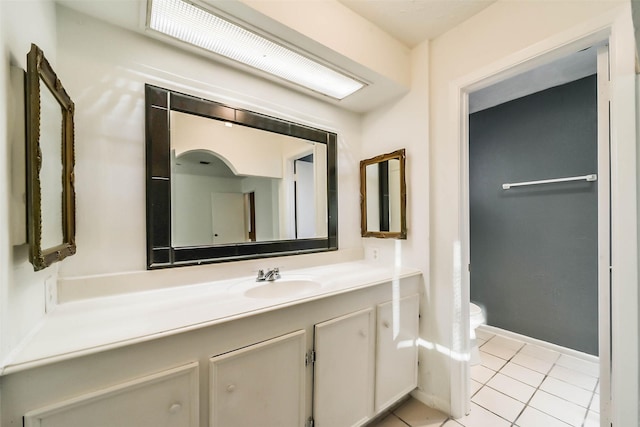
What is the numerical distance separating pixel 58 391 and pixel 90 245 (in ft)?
2.05

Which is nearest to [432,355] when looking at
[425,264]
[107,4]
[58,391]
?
[425,264]

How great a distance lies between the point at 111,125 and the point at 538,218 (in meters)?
3.15

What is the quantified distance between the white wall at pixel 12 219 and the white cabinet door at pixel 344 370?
3.17 ft

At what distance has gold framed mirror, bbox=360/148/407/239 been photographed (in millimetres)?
1731

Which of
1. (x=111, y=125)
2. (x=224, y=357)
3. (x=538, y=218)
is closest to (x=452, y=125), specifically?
(x=538, y=218)

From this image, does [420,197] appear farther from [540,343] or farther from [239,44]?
[540,343]

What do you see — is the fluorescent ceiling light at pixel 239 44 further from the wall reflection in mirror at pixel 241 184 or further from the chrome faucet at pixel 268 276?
the chrome faucet at pixel 268 276

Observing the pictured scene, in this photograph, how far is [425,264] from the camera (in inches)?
63.7

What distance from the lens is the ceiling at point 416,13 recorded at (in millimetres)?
1328

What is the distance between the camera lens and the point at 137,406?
759 mm

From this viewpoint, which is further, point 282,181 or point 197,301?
point 282,181

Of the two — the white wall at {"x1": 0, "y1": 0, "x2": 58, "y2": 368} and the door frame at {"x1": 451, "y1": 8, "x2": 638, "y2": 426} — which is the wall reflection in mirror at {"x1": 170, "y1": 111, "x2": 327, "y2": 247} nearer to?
the white wall at {"x1": 0, "y1": 0, "x2": 58, "y2": 368}

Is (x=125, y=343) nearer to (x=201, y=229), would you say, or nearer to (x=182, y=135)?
(x=201, y=229)

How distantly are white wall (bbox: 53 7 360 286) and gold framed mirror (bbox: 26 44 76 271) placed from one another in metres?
0.10
